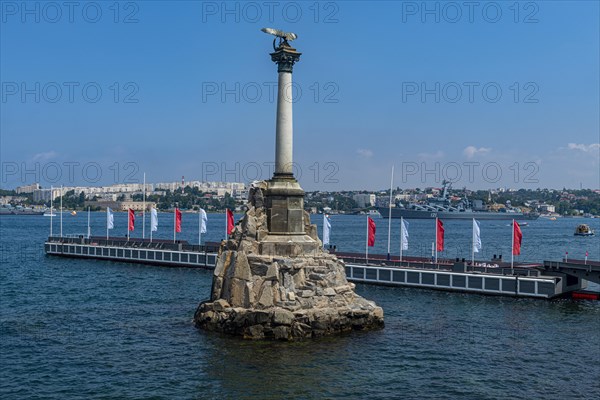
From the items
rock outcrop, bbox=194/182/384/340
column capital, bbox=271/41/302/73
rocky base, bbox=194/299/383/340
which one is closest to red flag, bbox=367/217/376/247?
rock outcrop, bbox=194/182/384/340

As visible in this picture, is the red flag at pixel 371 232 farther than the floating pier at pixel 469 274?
Yes

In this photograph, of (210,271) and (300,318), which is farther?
(210,271)

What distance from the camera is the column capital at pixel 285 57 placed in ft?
113

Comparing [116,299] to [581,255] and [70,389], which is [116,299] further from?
[581,255]

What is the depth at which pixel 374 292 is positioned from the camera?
48094 mm

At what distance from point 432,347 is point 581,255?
219 feet

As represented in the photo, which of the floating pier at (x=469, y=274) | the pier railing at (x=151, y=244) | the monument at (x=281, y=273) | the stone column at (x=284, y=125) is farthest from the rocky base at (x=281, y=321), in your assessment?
the pier railing at (x=151, y=244)

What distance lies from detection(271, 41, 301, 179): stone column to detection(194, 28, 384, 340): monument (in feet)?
0.17

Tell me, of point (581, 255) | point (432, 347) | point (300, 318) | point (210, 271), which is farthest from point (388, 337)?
point (581, 255)

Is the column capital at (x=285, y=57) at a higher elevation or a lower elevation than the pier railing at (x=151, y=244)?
higher

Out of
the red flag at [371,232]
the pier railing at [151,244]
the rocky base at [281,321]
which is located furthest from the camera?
the pier railing at [151,244]

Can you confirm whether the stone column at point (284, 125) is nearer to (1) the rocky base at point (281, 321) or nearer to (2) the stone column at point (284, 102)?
(2) the stone column at point (284, 102)

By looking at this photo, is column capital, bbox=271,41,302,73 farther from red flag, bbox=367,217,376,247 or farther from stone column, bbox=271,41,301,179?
red flag, bbox=367,217,376,247

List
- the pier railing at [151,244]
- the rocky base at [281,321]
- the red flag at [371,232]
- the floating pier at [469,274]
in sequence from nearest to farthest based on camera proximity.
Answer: the rocky base at [281,321] < the floating pier at [469,274] < the red flag at [371,232] < the pier railing at [151,244]
